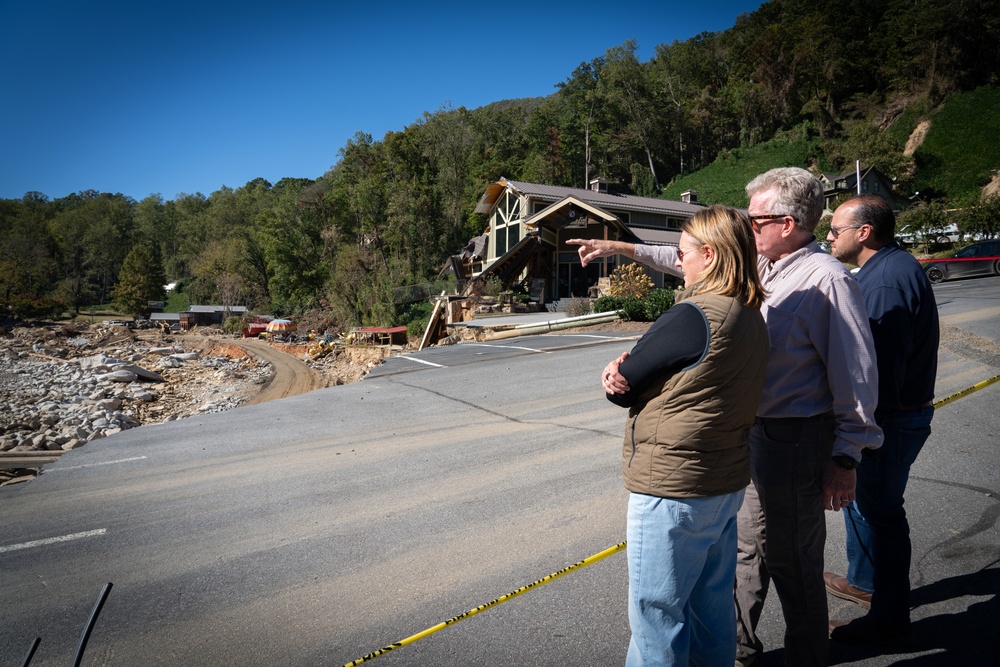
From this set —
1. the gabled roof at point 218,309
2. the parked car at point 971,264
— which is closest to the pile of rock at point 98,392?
the parked car at point 971,264

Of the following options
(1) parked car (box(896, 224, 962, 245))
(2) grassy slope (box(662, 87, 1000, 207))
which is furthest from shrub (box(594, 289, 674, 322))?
(2) grassy slope (box(662, 87, 1000, 207))

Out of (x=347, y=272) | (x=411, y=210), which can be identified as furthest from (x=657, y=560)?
(x=411, y=210)

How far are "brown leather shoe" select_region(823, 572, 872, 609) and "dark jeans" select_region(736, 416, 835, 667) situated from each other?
3.51 feet

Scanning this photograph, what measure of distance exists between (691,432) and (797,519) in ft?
2.43

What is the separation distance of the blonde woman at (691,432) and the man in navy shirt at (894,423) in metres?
1.10

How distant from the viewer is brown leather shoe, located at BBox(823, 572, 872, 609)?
3004 millimetres

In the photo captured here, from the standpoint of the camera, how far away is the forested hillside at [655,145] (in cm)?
4212

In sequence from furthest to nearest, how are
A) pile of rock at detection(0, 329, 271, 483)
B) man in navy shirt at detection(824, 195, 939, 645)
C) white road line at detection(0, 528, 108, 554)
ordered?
pile of rock at detection(0, 329, 271, 483)
white road line at detection(0, 528, 108, 554)
man in navy shirt at detection(824, 195, 939, 645)

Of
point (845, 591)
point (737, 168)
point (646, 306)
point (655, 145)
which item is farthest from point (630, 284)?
point (655, 145)

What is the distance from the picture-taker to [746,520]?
2422 millimetres

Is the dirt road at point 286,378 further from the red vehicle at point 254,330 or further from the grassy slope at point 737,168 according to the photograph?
the grassy slope at point 737,168

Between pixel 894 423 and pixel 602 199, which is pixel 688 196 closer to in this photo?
pixel 602 199

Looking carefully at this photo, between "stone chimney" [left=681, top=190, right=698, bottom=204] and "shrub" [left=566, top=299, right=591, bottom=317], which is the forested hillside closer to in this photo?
"stone chimney" [left=681, top=190, right=698, bottom=204]

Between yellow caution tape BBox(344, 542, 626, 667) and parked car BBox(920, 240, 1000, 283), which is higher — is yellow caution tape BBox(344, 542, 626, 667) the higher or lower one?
the lower one
